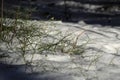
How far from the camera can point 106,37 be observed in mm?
3502

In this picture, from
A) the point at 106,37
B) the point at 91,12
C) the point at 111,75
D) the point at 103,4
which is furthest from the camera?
the point at 103,4

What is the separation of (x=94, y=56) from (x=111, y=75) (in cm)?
38

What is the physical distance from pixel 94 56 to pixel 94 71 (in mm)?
304

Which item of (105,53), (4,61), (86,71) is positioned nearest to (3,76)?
(4,61)

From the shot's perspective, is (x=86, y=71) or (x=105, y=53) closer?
(x=86, y=71)

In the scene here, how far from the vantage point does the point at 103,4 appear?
25.5 feet

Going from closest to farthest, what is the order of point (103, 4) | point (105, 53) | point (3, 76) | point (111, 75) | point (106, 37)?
1. point (3, 76)
2. point (111, 75)
3. point (105, 53)
4. point (106, 37)
5. point (103, 4)

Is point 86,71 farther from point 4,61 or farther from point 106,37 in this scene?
point 106,37

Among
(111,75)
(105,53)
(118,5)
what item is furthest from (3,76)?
(118,5)

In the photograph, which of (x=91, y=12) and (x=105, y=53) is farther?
(x=91, y=12)

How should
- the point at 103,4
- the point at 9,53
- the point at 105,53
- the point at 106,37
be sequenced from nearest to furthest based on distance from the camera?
1. the point at 9,53
2. the point at 105,53
3. the point at 106,37
4. the point at 103,4

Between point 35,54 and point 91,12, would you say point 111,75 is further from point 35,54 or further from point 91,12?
point 91,12

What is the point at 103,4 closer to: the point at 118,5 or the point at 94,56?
the point at 118,5

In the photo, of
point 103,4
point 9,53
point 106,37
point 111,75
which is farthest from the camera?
point 103,4
